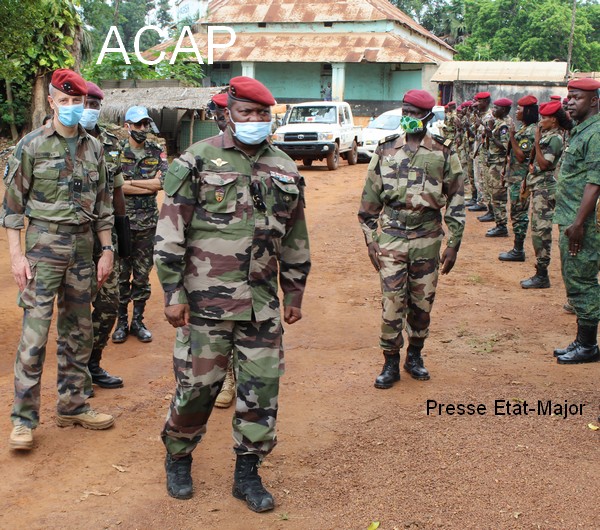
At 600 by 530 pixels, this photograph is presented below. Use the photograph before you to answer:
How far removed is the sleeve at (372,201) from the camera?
5.46 meters

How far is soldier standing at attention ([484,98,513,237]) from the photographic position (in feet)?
37.1

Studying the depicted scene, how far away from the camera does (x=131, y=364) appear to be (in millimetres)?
6184

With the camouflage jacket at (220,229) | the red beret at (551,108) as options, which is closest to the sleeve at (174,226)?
the camouflage jacket at (220,229)

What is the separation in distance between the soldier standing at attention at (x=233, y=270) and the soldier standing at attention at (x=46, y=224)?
3.47ft

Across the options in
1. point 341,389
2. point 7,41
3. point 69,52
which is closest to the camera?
point 341,389

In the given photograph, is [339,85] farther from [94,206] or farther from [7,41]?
[94,206]

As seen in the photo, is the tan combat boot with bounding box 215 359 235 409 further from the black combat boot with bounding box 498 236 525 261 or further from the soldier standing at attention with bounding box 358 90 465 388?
the black combat boot with bounding box 498 236 525 261

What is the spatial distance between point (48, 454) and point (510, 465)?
8.56 feet

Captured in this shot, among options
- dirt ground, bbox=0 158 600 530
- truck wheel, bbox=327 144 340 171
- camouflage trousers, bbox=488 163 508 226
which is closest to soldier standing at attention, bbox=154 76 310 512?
dirt ground, bbox=0 158 600 530

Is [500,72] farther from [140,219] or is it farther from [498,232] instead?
[140,219]

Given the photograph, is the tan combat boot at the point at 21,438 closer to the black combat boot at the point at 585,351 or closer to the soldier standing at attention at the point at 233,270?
the soldier standing at attention at the point at 233,270

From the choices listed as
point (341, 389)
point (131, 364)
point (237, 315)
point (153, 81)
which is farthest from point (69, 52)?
point (237, 315)

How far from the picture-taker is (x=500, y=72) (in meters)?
30.2

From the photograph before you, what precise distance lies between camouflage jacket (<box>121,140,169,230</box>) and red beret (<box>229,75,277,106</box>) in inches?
110
